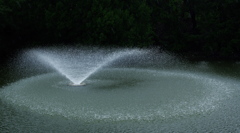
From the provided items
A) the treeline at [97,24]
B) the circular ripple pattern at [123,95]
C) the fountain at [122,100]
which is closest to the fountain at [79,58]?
the fountain at [122,100]

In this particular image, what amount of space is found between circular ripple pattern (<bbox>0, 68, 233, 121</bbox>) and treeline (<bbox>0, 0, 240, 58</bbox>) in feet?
32.1

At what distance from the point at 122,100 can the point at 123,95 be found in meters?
1.12

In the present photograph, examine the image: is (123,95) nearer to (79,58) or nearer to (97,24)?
(79,58)

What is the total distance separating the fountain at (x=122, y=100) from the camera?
14.3 meters

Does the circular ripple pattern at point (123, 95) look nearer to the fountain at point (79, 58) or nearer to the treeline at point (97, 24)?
the fountain at point (79, 58)

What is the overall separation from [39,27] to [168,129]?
25152mm

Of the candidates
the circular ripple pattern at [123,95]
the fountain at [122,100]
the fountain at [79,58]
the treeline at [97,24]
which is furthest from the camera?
the treeline at [97,24]

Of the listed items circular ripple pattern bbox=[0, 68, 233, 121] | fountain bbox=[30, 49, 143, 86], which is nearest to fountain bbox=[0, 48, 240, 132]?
circular ripple pattern bbox=[0, 68, 233, 121]

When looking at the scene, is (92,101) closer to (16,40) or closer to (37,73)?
(37,73)

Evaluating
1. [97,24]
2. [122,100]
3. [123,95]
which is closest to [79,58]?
[97,24]

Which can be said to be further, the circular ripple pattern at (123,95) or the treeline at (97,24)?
the treeline at (97,24)

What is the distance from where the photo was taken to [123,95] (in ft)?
63.1

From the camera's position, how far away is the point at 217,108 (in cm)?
1650

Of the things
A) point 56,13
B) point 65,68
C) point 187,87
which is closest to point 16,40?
point 56,13
